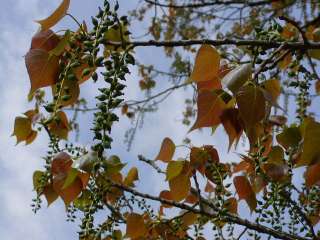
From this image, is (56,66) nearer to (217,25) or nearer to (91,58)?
(91,58)

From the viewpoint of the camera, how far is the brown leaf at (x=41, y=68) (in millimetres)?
1199

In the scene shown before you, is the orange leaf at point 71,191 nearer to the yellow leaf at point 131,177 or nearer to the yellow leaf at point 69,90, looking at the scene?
the yellow leaf at point 69,90

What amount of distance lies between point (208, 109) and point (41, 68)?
17.9 inches

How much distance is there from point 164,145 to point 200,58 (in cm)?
62

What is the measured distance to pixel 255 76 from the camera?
41.9 inches

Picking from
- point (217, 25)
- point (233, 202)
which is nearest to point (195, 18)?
point (217, 25)

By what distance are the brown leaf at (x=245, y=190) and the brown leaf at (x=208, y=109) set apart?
1.68 feet

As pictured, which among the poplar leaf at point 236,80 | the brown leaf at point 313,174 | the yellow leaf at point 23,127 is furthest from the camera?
the yellow leaf at point 23,127

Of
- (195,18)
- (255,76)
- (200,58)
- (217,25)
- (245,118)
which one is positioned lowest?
(245,118)

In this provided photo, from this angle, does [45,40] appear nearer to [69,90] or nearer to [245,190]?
[69,90]

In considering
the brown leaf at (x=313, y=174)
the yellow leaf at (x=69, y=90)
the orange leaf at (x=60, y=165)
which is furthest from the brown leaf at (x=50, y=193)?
the brown leaf at (x=313, y=174)

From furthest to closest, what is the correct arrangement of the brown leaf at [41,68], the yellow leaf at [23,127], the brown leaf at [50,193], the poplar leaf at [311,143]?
the yellow leaf at [23,127] < the brown leaf at [50,193] < the brown leaf at [41,68] < the poplar leaf at [311,143]

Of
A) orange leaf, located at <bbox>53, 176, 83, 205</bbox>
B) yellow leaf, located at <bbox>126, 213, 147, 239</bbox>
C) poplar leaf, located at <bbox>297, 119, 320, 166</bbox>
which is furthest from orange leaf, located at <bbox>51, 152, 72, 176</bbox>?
poplar leaf, located at <bbox>297, 119, 320, 166</bbox>

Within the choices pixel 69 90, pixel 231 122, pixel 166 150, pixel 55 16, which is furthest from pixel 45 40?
pixel 166 150
